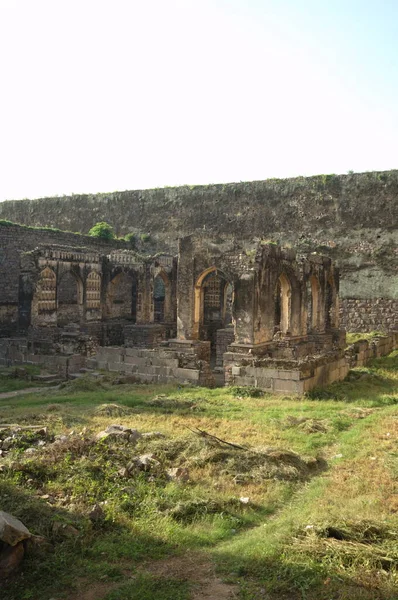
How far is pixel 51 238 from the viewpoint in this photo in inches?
1003

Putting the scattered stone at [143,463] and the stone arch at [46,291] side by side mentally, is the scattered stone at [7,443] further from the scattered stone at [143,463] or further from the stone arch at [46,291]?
the stone arch at [46,291]

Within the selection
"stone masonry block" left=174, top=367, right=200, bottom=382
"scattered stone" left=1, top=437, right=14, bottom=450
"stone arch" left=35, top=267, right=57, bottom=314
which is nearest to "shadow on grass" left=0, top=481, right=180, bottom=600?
"scattered stone" left=1, top=437, right=14, bottom=450

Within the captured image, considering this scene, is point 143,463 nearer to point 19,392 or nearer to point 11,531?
point 11,531

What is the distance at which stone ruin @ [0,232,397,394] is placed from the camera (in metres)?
14.3

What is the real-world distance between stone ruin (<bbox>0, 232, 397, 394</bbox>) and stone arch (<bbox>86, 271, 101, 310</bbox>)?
0.04 meters

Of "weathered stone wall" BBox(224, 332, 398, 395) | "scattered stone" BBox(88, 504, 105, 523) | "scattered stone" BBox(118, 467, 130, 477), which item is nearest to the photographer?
"scattered stone" BBox(88, 504, 105, 523)

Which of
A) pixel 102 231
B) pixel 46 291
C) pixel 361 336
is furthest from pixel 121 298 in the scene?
pixel 361 336

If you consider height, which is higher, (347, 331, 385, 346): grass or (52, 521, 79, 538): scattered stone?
(347, 331, 385, 346): grass

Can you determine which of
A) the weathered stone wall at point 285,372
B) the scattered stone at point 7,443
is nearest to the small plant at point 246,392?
the weathered stone wall at point 285,372

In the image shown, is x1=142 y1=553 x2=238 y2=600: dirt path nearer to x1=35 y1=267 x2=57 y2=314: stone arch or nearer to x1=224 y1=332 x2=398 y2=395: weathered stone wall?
x1=224 y1=332 x2=398 y2=395: weathered stone wall

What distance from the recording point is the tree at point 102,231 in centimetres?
2848

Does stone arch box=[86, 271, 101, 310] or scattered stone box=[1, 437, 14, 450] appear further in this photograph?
stone arch box=[86, 271, 101, 310]

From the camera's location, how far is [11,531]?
4.69 meters

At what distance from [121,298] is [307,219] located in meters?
9.18
